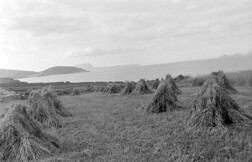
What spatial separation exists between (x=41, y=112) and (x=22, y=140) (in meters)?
3.09

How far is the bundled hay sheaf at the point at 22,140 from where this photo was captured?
439 centimetres

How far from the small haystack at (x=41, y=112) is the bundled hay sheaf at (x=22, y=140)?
1831mm

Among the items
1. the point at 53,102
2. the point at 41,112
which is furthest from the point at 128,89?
the point at 41,112

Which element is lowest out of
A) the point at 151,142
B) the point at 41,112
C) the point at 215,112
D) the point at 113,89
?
the point at 151,142

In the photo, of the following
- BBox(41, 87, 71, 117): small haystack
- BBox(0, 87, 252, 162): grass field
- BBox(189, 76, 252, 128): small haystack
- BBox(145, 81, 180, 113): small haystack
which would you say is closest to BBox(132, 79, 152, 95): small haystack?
BBox(145, 81, 180, 113): small haystack

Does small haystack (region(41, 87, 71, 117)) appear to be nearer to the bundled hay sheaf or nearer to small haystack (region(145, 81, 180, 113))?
the bundled hay sheaf

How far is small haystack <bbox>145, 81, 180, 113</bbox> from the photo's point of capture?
25.8 ft

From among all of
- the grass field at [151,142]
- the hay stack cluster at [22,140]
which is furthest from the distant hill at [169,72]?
the hay stack cluster at [22,140]

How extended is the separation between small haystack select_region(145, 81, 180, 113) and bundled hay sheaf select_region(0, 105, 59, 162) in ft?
13.0

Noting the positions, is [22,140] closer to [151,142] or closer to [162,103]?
[151,142]

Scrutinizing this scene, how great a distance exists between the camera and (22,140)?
459 centimetres

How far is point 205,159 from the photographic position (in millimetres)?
3648

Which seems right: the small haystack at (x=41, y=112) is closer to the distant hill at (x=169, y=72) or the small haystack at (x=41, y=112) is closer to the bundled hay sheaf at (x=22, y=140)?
the bundled hay sheaf at (x=22, y=140)

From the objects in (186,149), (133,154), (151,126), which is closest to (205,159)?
(186,149)
